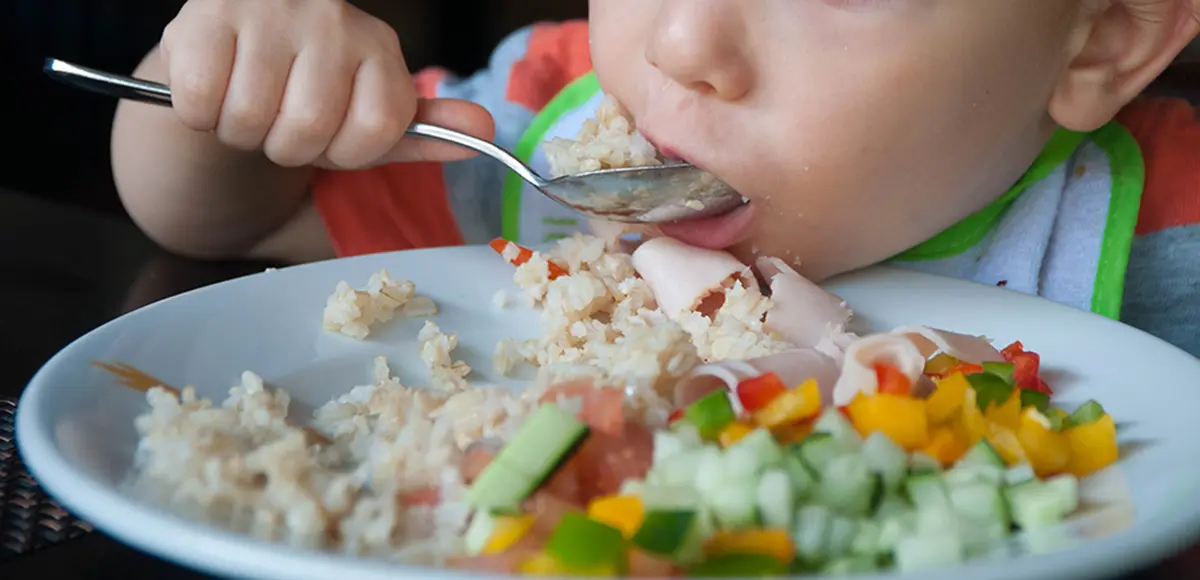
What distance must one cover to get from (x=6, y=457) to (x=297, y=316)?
225 mm

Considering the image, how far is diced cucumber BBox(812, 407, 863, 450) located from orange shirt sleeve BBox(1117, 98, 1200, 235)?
72 centimetres

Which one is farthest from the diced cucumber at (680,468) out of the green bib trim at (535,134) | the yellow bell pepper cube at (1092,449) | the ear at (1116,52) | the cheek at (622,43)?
the green bib trim at (535,134)

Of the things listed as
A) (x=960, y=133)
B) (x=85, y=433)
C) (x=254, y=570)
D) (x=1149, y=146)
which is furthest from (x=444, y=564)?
(x=1149, y=146)

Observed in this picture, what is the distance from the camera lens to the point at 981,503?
56 centimetres

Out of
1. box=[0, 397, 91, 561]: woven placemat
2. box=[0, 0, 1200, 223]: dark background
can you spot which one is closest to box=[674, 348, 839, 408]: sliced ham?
box=[0, 397, 91, 561]: woven placemat

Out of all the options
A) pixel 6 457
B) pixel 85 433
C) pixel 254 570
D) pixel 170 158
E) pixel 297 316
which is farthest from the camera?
pixel 170 158

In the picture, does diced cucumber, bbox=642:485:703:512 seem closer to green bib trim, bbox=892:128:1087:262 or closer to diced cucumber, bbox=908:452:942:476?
diced cucumber, bbox=908:452:942:476

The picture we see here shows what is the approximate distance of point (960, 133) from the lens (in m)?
0.91

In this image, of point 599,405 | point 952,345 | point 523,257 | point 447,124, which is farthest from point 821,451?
point 447,124

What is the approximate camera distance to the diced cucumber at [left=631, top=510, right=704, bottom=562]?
0.48 m

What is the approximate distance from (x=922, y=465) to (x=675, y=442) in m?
0.13

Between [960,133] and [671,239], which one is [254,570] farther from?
[960,133]

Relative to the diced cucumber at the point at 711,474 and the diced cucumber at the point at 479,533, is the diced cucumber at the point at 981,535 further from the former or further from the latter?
the diced cucumber at the point at 479,533

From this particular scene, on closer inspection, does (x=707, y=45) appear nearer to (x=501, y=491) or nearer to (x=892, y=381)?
(x=892, y=381)
